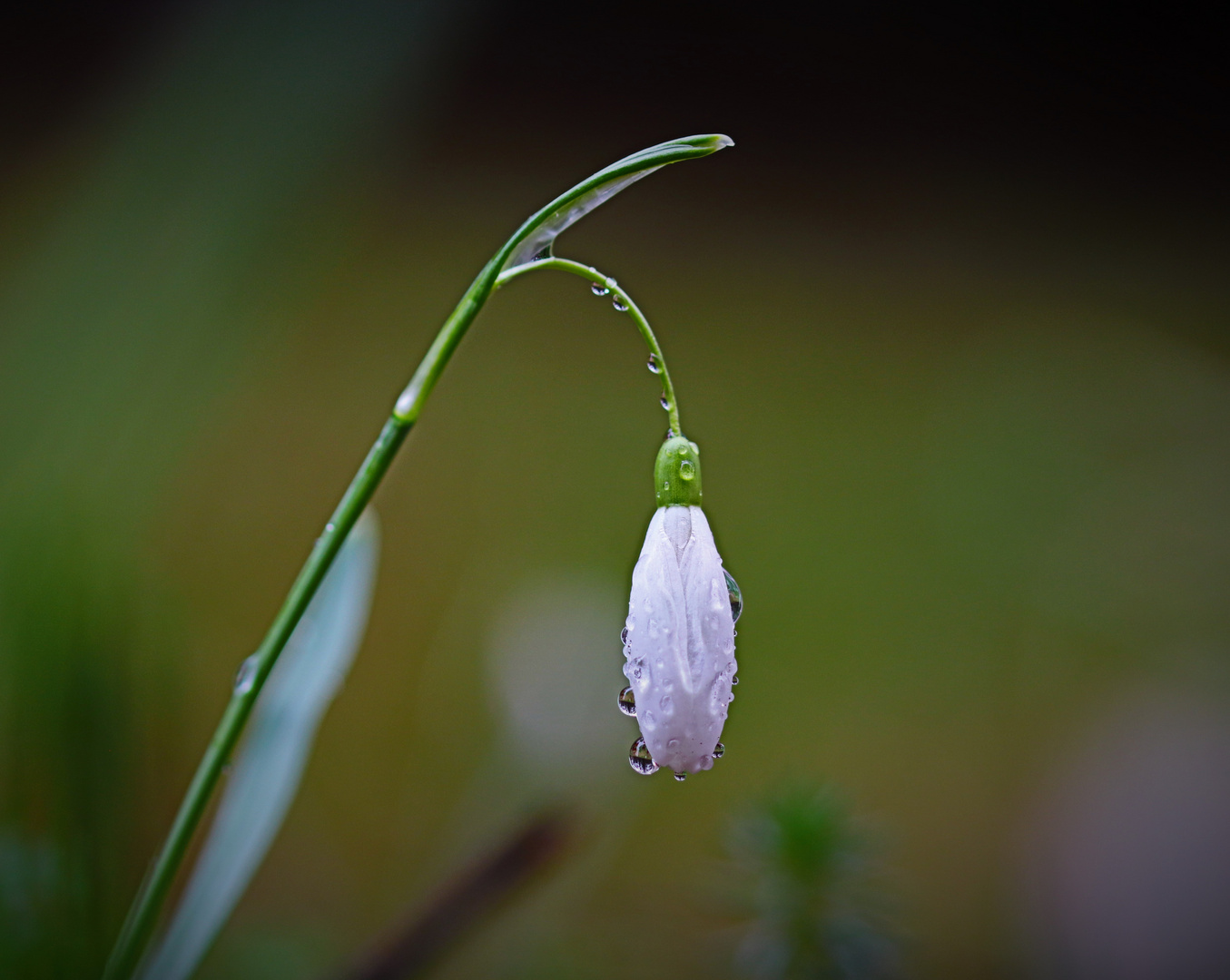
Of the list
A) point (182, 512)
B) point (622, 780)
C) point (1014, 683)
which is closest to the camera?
point (622, 780)

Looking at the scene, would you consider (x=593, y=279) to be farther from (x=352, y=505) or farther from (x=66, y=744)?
(x=66, y=744)

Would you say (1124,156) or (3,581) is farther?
(1124,156)

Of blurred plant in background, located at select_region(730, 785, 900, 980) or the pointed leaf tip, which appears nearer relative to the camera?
the pointed leaf tip

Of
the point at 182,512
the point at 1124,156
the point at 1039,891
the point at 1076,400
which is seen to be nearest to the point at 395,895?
the point at 182,512

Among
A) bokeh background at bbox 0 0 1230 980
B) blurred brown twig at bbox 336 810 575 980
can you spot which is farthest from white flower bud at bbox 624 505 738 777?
bokeh background at bbox 0 0 1230 980

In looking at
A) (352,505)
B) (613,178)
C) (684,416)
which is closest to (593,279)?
(613,178)

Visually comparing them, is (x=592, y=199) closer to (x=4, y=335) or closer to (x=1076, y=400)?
(x=4, y=335)

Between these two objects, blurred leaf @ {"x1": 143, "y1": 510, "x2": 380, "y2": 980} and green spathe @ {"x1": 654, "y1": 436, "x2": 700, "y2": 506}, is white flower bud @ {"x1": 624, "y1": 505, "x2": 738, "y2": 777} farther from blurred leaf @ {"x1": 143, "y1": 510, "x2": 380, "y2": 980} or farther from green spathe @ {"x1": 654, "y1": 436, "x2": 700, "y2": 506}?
blurred leaf @ {"x1": 143, "y1": 510, "x2": 380, "y2": 980}
